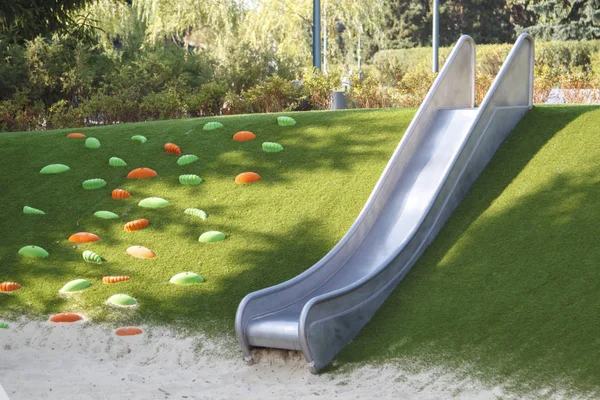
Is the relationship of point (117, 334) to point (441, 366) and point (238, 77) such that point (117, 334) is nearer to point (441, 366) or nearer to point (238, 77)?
point (441, 366)

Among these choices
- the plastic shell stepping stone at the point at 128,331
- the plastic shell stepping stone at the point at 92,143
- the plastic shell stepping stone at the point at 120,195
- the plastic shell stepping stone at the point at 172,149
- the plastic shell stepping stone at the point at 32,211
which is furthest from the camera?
the plastic shell stepping stone at the point at 92,143

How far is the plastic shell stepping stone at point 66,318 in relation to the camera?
24.1 feet

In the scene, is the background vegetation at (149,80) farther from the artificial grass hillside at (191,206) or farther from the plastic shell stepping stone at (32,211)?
the plastic shell stepping stone at (32,211)

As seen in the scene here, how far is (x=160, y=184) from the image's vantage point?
386 inches

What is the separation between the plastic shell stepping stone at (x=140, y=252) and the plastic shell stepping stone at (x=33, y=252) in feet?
A: 3.22

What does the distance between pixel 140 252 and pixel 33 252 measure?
4.14 feet

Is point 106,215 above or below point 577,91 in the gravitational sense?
below

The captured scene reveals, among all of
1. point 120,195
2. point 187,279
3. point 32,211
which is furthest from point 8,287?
point 120,195

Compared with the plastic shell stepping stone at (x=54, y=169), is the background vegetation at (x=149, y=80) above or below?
above

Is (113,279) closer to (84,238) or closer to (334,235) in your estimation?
(84,238)

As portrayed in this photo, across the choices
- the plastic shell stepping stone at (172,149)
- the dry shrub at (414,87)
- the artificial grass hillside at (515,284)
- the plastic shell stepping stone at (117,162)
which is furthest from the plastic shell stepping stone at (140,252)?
the dry shrub at (414,87)

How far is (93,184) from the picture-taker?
991 centimetres

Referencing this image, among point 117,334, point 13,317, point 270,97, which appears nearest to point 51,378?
point 117,334

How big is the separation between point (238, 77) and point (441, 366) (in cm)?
1102
